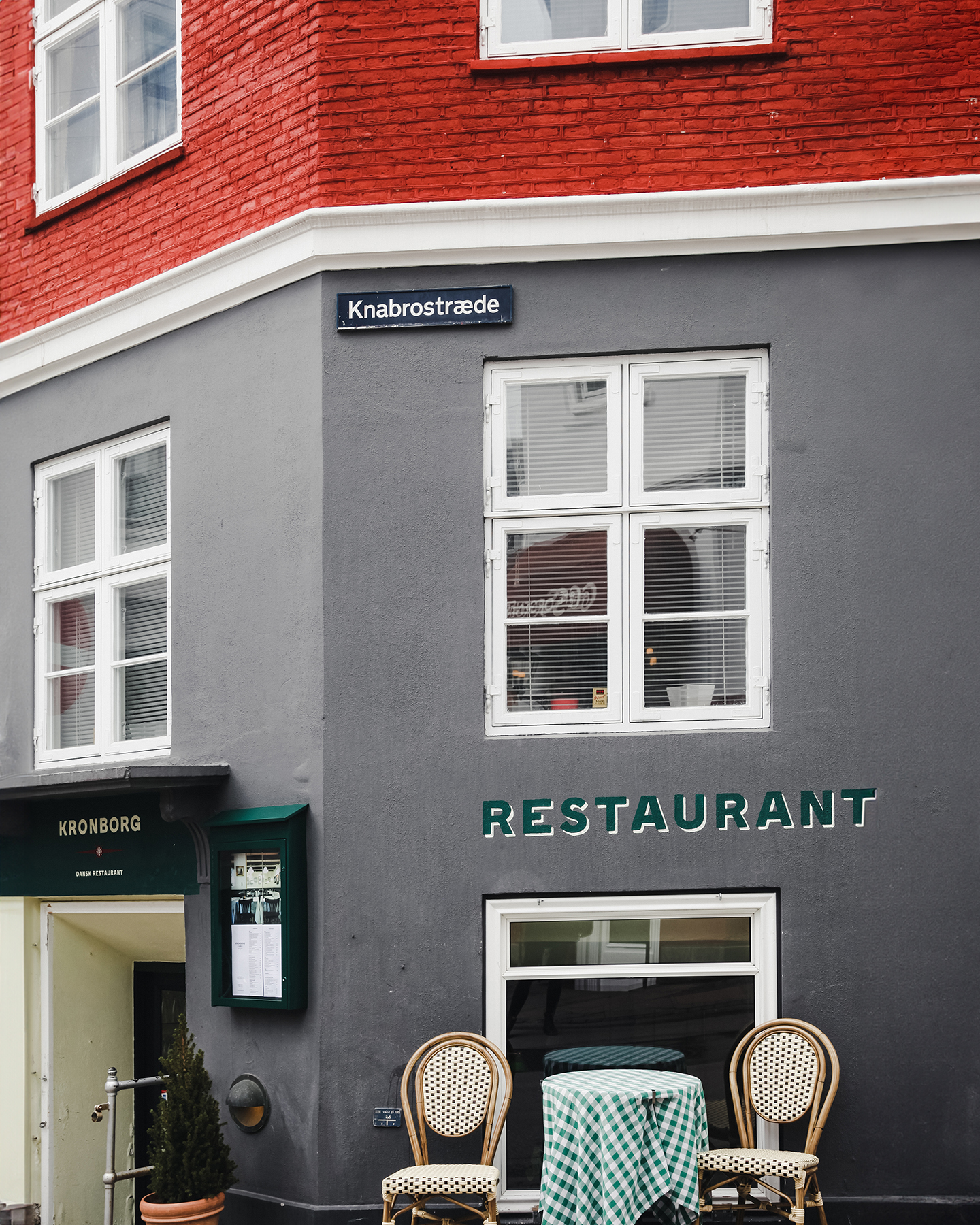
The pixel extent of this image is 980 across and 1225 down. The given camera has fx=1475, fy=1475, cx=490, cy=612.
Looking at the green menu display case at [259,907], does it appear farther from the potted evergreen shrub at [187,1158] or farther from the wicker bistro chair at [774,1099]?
the wicker bistro chair at [774,1099]

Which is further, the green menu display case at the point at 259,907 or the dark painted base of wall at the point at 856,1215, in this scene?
the green menu display case at the point at 259,907

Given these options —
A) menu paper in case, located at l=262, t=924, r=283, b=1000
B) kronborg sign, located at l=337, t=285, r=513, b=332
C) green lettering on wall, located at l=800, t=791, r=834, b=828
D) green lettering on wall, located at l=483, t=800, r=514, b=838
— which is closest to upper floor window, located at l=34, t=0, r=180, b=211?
kronborg sign, located at l=337, t=285, r=513, b=332

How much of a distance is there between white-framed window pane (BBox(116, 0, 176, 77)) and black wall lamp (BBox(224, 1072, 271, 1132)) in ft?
19.6

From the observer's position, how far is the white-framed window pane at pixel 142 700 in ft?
28.2

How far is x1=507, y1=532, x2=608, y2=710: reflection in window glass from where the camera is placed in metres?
7.61

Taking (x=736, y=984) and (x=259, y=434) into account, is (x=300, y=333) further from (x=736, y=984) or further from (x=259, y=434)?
(x=736, y=984)

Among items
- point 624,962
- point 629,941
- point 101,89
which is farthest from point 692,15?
point 624,962

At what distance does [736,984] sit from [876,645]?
1.82 m

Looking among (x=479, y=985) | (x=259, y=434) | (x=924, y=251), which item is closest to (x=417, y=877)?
(x=479, y=985)

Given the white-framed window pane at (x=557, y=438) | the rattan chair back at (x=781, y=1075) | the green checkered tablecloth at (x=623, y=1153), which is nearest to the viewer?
the green checkered tablecloth at (x=623, y=1153)

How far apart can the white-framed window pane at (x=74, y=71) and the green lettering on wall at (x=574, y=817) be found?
552 cm

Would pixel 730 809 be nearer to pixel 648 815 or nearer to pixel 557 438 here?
Result: pixel 648 815

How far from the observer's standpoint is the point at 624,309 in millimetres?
7605

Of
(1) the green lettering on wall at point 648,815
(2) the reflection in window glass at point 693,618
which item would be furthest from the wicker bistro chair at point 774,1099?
(2) the reflection in window glass at point 693,618
